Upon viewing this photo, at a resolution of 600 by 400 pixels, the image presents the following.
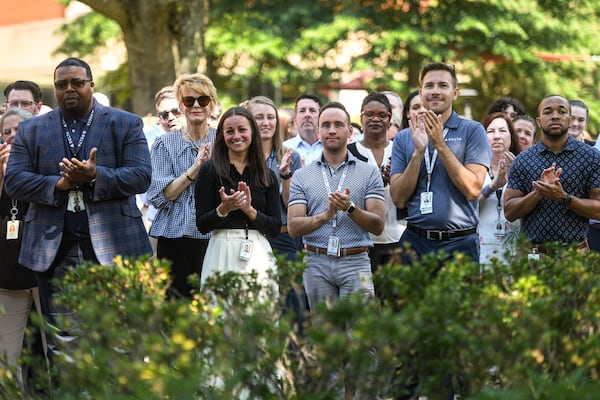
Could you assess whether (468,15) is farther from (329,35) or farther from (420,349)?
(420,349)

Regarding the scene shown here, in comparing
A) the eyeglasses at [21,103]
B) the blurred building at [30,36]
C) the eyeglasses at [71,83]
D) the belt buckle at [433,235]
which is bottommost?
the belt buckle at [433,235]

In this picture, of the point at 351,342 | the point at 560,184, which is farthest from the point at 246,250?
the point at 351,342

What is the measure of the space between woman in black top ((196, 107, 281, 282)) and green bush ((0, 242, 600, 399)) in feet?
→ 8.13

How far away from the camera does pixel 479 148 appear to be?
312 inches

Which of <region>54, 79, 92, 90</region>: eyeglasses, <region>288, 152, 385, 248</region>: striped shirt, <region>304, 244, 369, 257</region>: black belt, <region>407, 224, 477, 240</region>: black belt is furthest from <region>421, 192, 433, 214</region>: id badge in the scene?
<region>54, 79, 92, 90</region>: eyeglasses

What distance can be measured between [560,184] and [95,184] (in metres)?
3.41

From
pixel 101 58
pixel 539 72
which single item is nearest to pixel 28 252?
pixel 539 72

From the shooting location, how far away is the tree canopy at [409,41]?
27.4m

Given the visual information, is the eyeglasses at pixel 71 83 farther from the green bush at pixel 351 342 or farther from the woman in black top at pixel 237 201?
the green bush at pixel 351 342

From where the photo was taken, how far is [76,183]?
700cm

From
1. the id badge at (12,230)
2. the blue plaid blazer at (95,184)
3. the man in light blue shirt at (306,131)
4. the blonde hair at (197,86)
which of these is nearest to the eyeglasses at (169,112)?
the blonde hair at (197,86)

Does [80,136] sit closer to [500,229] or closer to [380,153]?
[380,153]

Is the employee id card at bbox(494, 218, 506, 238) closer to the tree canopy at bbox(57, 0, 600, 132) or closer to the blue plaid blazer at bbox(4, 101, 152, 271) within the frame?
the blue plaid blazer at bbox(4, 101, 152, 271)

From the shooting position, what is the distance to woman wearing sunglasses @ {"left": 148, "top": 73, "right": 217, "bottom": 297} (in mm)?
8336
